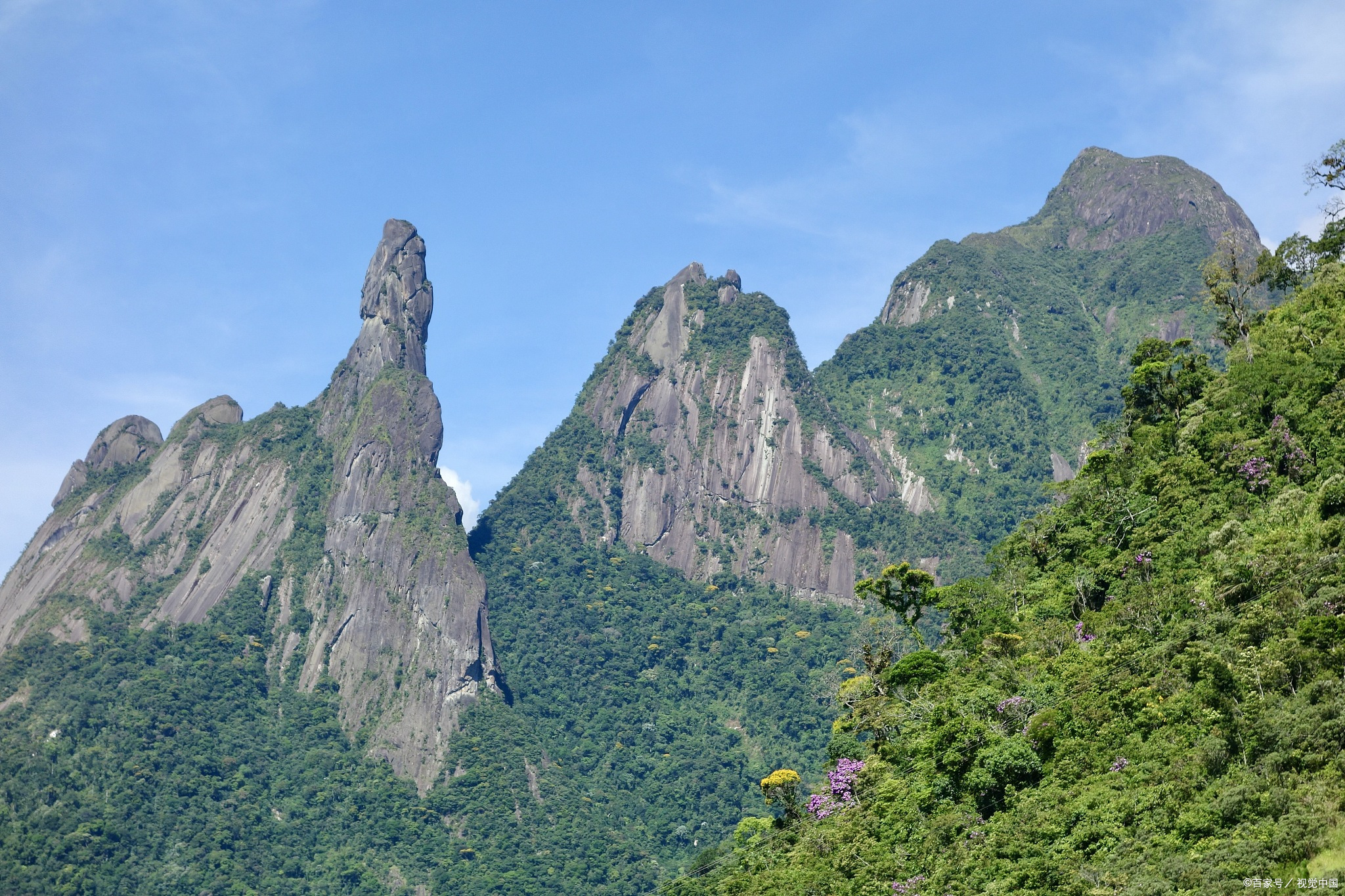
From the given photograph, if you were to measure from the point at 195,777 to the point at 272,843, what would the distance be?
10.8 metres

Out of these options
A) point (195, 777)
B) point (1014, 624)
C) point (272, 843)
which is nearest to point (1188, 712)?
point (1014, 624)

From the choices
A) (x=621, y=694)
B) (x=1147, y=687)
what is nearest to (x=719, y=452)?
(x=621, y=694)

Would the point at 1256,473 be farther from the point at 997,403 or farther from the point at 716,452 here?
the point at 997,403

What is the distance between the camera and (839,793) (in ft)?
174

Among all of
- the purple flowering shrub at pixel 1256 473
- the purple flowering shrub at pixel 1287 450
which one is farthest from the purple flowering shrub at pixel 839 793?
the purple flowering shrub at pixel 1287 450

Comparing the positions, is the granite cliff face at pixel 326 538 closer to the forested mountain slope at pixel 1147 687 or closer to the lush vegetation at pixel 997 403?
the lush vegetation at pixel 997 403

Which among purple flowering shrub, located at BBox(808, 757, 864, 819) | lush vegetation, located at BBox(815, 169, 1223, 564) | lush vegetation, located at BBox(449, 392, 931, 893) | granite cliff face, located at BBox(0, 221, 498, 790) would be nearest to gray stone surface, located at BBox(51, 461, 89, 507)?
granite cliff face, located at BBox(0, 221, 498, 790)

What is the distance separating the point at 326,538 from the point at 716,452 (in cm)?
5003

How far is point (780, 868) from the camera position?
164 feet

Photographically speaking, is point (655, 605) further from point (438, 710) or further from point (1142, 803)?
point (1142, 803)

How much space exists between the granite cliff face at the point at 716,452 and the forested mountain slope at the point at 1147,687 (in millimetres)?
104666

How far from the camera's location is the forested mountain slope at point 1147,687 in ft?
114

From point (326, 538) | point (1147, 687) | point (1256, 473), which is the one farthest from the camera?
point (326, 538)

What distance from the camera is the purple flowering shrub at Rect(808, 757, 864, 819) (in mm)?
52500
